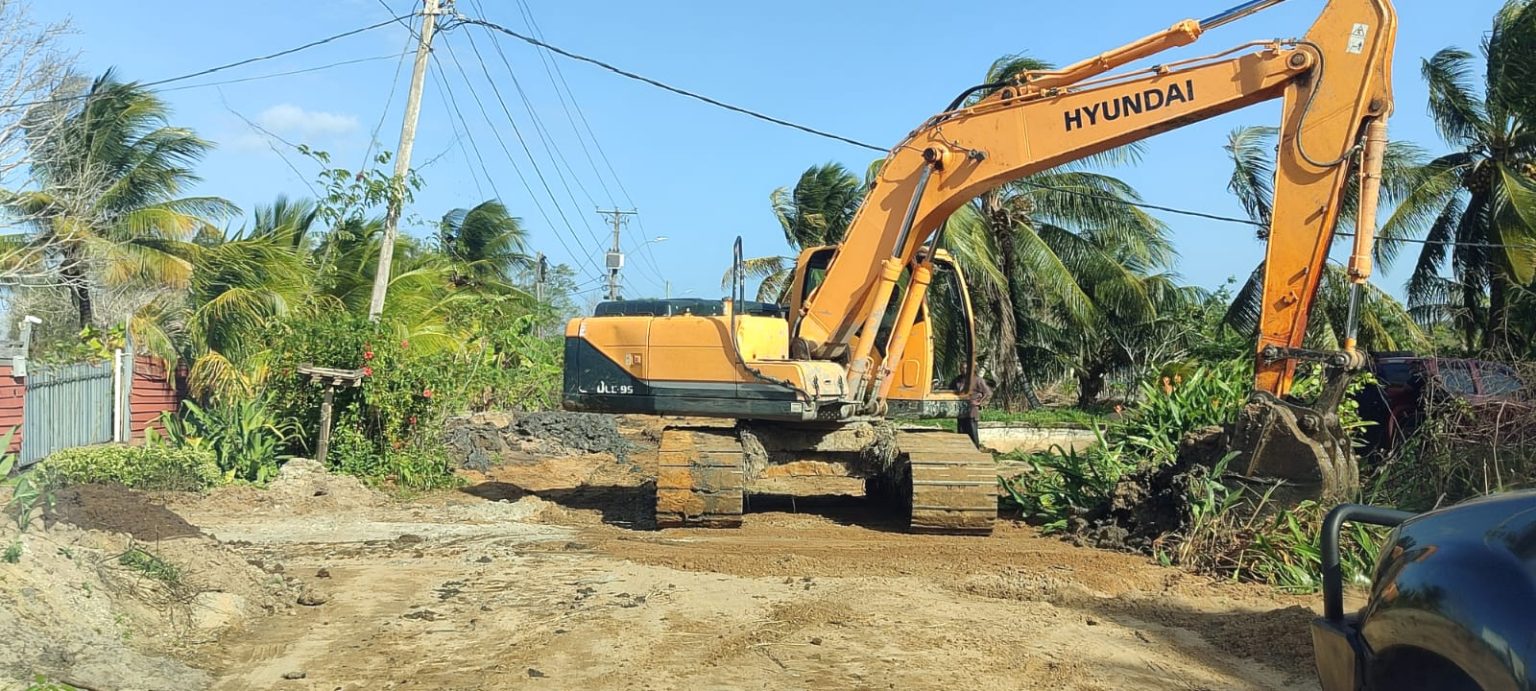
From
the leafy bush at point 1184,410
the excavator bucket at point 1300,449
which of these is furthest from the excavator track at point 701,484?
the excavator bucket at point 1300,449

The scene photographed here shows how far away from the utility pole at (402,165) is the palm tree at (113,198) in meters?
3.68

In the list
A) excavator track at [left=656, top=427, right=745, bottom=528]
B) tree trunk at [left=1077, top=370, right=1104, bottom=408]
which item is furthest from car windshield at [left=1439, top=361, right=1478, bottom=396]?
tree trunk at [left=1077, top=370, right=1104, bottom=408]

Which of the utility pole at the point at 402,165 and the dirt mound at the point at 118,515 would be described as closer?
the dirt mound at the point at 118,515

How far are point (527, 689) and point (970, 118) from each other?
6492 millimetres

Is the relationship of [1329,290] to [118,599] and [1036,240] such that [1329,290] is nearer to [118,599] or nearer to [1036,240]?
[1036,240]

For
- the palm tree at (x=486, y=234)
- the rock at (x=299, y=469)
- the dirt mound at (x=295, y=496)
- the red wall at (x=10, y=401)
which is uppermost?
the palm tree at (x=486, y=234)

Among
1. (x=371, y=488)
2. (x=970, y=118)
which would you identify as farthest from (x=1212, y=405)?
(x=371, y=488)

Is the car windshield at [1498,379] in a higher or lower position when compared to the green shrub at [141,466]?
higher

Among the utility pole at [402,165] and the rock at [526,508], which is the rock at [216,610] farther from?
the utility pole at [402,165]

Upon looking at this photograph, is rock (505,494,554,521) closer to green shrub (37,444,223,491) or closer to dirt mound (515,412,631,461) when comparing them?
green shrub (37,444,223,491)

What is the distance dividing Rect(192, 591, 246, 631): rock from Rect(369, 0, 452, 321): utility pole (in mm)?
8307

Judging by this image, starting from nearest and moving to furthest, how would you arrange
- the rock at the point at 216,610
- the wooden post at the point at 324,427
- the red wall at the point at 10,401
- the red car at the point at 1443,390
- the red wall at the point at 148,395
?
the rock at the point at 216,610, the red car at the point at 1443,390, the red wall at the point at 10,401, the wooden post at the point at 324,427, the red wall at the point at 148,395

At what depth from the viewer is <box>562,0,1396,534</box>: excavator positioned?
8.19m

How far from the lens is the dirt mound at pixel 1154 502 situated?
8.70m
